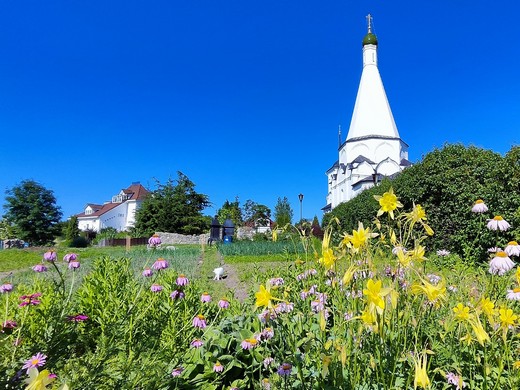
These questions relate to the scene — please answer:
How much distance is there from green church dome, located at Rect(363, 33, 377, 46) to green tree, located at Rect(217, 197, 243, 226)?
24912 millimetres

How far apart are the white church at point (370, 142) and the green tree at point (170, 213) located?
1631 cm

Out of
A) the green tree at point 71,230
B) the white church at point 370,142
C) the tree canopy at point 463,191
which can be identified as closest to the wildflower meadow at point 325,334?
the tree canopy at point 463,191

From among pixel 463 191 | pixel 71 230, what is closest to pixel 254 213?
pixel 71 230

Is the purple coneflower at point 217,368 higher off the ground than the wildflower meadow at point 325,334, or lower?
lower

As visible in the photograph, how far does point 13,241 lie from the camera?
2859 cm

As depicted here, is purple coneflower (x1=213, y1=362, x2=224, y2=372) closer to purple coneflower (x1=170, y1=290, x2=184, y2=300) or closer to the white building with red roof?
purple coneflower (x1=170, y1=290, x2=184, y2=300)

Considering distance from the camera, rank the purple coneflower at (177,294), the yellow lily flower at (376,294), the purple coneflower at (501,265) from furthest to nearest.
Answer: the purple coneflower at (177,294) < the purple coneflower at (501,265) < the yellow lily flower at (376,294)

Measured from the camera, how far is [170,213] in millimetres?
31047

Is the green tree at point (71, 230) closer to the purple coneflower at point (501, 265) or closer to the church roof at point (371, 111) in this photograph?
the church roof at point (371, 111)

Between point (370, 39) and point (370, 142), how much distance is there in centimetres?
1448

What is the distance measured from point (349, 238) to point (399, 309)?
0.35 meters

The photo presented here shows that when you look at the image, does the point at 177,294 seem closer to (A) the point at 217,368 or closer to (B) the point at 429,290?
(A) the point at 217,368

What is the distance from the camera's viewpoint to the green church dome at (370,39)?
4019 cm

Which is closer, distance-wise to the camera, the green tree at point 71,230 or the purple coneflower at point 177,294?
the purple coneflower at point 177,294
